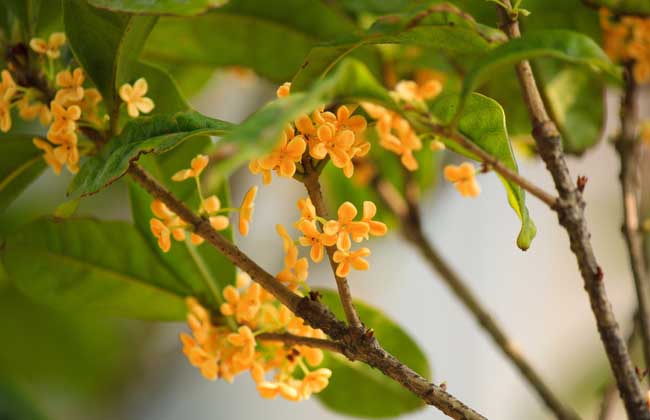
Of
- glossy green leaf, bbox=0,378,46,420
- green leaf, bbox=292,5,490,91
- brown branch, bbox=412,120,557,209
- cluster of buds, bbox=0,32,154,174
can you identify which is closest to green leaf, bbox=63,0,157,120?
cluster of buds, bbox=0,32,154,174

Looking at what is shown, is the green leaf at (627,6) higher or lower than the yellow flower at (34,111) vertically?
higher

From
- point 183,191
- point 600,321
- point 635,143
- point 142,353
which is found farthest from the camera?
point 142,353

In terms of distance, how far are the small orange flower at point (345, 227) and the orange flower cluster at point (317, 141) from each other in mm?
22

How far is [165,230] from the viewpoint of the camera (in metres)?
0.52

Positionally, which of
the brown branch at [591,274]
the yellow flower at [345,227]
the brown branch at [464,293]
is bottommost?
the yellow flower at [345,227]

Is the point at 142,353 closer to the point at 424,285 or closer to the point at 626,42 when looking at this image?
the point at 424,285

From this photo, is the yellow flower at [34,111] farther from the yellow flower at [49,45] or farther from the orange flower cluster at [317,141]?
the orange flower cluster at [317,141]

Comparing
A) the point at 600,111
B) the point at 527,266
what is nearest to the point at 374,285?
the point at 527,266

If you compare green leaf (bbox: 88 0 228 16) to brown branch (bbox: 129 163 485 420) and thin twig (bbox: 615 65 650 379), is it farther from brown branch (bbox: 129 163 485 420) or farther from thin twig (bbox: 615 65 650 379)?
thin twig (bbox: 615 65 650 379)

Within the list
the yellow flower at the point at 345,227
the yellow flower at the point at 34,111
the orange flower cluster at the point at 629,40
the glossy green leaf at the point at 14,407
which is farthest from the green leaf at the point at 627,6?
the glossy green leaf at the point at 14,407

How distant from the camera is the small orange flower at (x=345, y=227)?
18.3 inches

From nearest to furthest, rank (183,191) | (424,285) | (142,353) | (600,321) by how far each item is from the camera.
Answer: (600,321), (183,191), (142,353), (424,285)

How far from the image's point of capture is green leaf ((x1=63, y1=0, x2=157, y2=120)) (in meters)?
0.53

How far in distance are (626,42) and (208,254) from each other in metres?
0.42
